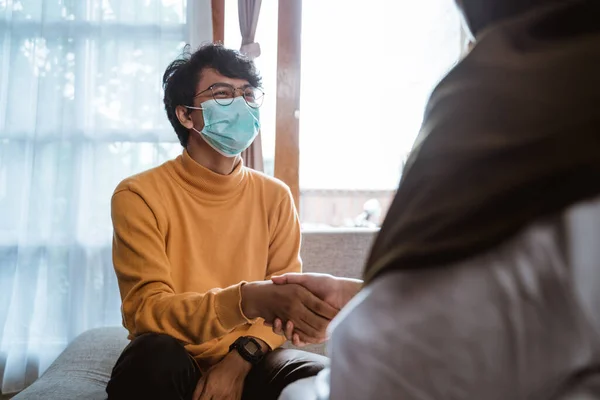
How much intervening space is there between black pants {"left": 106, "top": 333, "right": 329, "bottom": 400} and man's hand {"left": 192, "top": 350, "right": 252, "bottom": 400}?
0.03m

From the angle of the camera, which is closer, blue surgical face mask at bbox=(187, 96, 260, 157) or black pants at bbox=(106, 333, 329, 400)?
A: black pants at bbox=(106, 333, 329, 400)

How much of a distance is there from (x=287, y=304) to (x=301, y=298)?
37 mm

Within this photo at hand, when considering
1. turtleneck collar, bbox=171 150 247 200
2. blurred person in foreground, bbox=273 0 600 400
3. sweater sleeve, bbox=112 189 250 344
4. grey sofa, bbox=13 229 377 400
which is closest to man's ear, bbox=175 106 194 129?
turtleneck collar, bbox=171 150 247 200

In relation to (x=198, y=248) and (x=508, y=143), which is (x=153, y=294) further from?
(x=508, y=143)

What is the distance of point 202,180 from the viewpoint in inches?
62.1

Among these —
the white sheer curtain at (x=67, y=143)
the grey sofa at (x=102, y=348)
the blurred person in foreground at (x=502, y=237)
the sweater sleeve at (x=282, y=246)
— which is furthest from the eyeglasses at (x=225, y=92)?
the blurred person in foreground at (x=502, y=237)

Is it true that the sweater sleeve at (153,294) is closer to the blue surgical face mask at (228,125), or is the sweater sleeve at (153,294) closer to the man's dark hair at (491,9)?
the blue surgical face mask at (228,125)

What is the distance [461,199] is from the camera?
37cm

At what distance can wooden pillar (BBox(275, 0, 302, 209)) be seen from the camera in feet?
8.39

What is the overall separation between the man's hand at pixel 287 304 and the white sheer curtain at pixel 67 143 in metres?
1.53

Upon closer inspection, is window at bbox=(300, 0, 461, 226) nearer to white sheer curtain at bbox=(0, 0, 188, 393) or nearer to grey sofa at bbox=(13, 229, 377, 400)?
grey sofa at bbox=(13, 229, 377, 400)

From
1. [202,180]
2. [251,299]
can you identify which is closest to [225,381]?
[251,299]

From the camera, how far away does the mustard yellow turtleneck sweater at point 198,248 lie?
4.18 feet

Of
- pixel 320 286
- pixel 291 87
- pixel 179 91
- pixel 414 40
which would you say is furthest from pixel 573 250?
pixel 414 40
